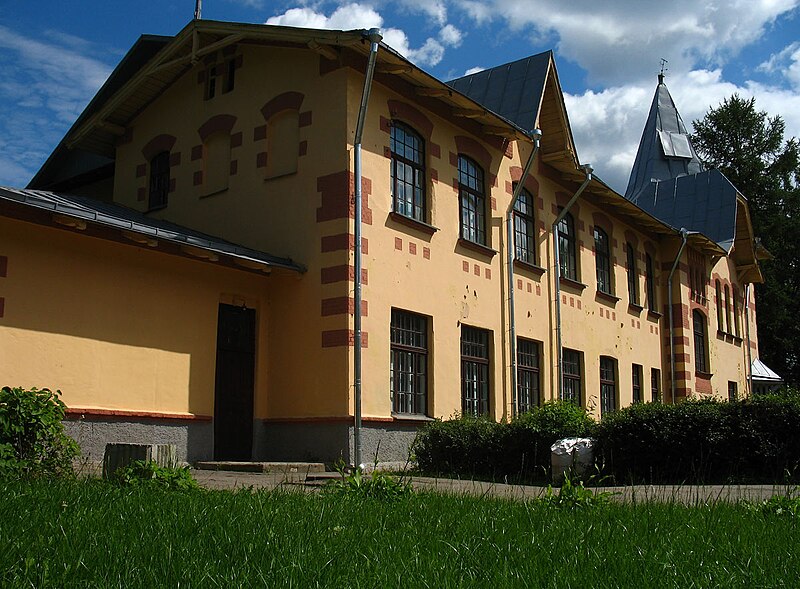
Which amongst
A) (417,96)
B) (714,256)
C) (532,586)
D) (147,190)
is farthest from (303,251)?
(714,256)

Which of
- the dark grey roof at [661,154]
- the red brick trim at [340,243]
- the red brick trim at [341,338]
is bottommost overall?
the red brick trim at [341,338]

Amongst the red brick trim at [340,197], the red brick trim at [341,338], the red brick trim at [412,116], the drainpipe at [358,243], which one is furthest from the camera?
the red brick trim at [412,116]

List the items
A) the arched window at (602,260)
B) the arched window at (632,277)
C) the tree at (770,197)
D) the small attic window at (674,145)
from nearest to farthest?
the arched window at (602,260), the arched window at (632,277), the small attic window at (674,145), the tree at (770,197)

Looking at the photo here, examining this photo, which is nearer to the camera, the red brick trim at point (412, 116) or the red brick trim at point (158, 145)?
the red brick trim at point (412, 116)

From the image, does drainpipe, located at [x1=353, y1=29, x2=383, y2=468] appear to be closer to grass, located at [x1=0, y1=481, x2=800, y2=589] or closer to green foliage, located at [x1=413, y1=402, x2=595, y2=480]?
green foliage, located at [x1=413, y1=402, x2=595, y2=480]

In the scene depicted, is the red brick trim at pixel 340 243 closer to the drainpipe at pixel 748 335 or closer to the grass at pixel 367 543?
the grass at pixel 367 543

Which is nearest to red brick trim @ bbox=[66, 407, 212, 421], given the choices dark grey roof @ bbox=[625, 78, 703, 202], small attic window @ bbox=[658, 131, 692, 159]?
dark grey roof @ bbox=[625, 78, 703, 202]

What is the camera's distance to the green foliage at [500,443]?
1247 centimetres

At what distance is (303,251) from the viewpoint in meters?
14.1

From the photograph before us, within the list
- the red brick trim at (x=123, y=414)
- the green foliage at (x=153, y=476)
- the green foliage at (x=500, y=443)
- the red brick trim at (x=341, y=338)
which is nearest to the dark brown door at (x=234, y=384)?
the red brick trim at (x=123, y=414)

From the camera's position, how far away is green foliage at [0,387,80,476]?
809 cm

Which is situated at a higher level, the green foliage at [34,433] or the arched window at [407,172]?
the arched window at [407,172]

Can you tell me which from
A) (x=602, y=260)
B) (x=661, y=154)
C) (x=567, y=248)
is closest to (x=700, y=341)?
(x=602, y=260)

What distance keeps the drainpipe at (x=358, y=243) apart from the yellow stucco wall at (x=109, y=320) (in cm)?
201
